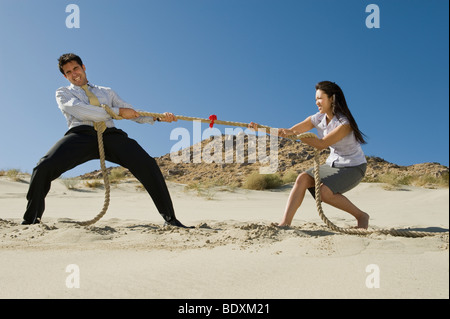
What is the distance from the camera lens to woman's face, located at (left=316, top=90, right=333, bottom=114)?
4.65m

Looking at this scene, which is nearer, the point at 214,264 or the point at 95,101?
the point at 214,264

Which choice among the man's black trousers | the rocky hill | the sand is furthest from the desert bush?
the man's black trousers

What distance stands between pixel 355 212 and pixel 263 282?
2.42 metres

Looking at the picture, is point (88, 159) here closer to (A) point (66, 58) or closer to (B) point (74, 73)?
(B) point (74, 73)

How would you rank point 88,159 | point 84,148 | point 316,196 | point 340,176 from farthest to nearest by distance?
point 88,159 < point 84,148 < point 340,176 < point 316,196

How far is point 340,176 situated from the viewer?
452cm

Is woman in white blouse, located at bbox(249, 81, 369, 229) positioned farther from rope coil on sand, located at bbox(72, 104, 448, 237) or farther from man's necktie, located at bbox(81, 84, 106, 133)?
man's necktie, located at bbox(81, 84, 106, 133)

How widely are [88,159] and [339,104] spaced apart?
2.87 meters

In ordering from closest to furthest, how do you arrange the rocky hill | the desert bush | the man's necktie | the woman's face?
the woman's face < the man's necktie < the desert bush < the rocky hill

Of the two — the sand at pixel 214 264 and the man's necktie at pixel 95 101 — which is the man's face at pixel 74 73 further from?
the sand at pixel 214 264

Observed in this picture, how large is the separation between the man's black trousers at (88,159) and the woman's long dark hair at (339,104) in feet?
6.79

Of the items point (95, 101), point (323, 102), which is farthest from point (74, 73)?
point (323, 102)

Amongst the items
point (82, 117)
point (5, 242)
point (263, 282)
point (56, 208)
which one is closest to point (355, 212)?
point (263, 282)

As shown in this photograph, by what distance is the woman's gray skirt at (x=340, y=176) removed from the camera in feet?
14.8
